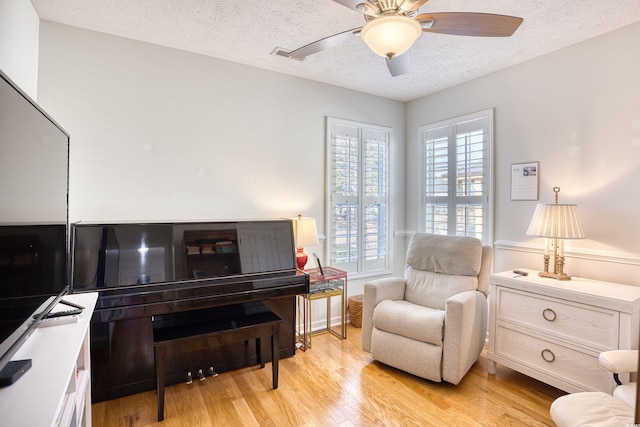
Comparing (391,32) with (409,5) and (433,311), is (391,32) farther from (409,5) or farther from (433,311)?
(433,311)

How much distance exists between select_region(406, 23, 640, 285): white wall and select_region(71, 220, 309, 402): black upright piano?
78.3 inches

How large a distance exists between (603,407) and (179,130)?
3.10m

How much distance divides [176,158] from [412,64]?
218cm

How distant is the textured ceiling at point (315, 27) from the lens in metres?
2.05

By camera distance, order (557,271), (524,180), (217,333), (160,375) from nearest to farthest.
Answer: (160,375), (217,333), (557,271), (524,180)

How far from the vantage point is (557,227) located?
233 centimetres

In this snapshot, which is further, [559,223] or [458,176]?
[458,176]

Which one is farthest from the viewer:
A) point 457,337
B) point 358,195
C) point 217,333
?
point 358,195

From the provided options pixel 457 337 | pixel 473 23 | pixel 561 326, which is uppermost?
pixel 473 23

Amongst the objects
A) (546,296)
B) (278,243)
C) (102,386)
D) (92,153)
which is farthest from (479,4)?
(102,386)

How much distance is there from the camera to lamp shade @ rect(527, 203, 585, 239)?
7.52ft

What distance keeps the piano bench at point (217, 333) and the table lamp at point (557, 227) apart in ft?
6.62

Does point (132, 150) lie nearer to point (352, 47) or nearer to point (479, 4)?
point (352, 47)

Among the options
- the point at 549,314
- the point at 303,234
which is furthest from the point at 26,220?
the point at 549,314
